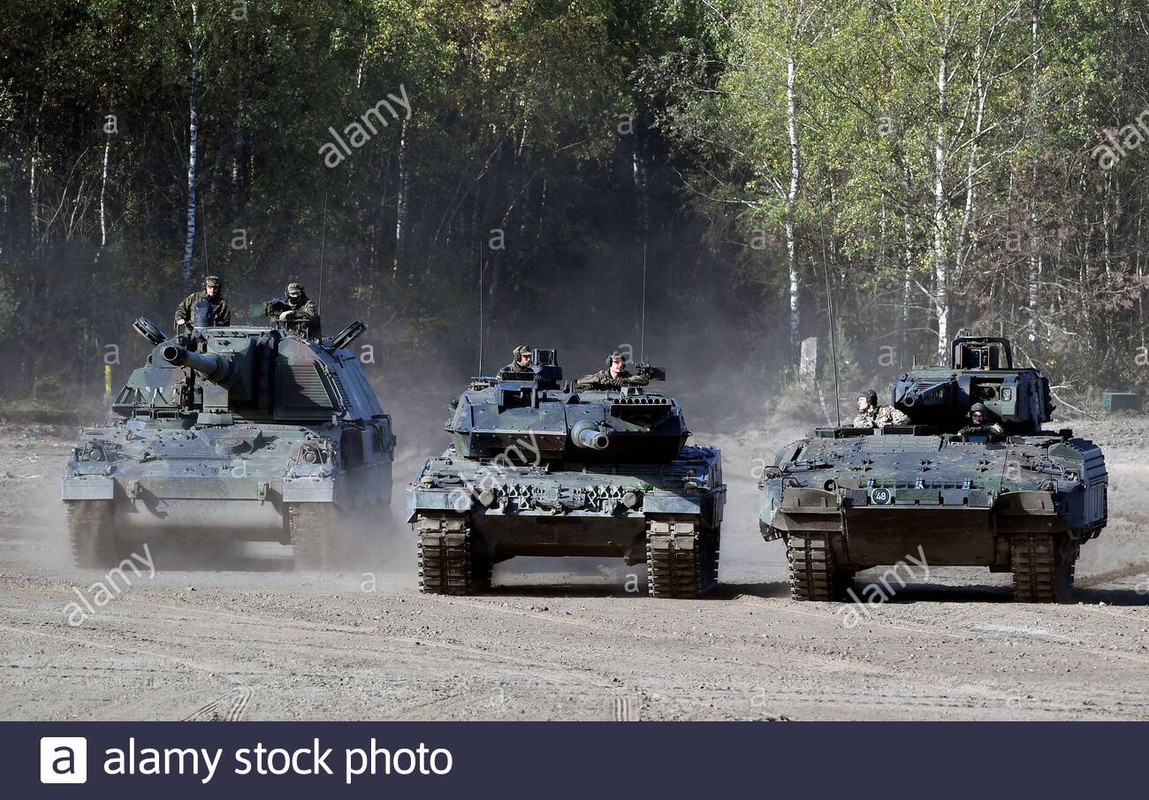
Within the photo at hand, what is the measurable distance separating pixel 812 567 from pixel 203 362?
669cm

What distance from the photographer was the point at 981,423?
17.5m

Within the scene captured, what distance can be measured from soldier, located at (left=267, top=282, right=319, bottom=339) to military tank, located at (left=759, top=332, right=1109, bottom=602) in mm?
6668

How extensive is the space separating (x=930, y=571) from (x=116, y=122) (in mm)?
23054

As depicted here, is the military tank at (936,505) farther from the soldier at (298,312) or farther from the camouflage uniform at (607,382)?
the soldier at (298,312)

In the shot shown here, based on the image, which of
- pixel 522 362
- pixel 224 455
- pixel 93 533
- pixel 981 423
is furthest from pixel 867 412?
pixel 93 533

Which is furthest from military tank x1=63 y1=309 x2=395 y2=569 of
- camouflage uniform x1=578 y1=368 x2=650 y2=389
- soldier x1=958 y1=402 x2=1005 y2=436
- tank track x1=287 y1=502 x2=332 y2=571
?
soldier x1=958 y1=402 x2=1005 y2=436

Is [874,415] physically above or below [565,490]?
above

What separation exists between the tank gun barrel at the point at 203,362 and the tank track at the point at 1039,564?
823cm

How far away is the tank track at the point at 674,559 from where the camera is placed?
55.1 feet

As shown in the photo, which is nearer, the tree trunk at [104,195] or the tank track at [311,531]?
the tank track at [311,531]

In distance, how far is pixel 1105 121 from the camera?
133 feet

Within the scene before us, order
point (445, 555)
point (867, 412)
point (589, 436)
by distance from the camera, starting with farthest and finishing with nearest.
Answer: point (867, 412) < point (589, 436) < point (445, 555)

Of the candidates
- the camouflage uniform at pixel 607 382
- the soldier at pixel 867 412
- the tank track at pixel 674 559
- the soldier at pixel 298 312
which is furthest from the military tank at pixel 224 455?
the soldier at pixel 867 412

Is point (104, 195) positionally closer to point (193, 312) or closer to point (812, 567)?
point (193, 312)
